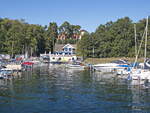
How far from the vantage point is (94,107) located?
3148 cm

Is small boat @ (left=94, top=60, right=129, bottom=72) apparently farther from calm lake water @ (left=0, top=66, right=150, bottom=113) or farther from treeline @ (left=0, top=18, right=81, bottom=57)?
treeline @ (left=0, top=18, right=81, bottom=57)

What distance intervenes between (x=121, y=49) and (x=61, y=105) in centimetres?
8062

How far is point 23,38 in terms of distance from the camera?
442 feet

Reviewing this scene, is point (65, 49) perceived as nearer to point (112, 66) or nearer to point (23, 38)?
point (23, 38)

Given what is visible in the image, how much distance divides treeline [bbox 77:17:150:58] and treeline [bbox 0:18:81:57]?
25961 mm

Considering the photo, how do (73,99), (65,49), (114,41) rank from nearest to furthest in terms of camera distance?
(73,99), (114,41), (65,49)

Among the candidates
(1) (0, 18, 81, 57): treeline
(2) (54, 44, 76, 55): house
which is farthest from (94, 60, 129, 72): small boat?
(2) (54, 44, 76, 55): house

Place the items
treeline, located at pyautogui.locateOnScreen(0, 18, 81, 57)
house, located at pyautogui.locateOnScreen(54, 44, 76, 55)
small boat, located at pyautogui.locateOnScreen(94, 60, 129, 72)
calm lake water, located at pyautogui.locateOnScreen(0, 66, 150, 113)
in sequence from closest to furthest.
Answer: calm lake water, located at pyautogui.locateOnScreen(0, 66, 150, 113) → small boat, located at pyautogui.locateOnScreen(94, 60, 129, 72) → treeline, located at pyautogui.locateOnScreen(0, 18, 81, 57) → house, located at pyautogui.locateOnScreen(54, 44, 76, 55)

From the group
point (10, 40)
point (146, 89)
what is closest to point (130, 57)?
point (10, 40)

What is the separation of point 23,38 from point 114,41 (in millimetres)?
42657

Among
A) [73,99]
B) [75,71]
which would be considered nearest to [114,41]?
[75,71]

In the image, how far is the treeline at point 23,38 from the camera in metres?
129

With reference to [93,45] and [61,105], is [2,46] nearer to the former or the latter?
[93,45]

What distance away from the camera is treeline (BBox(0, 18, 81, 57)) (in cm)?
12925
